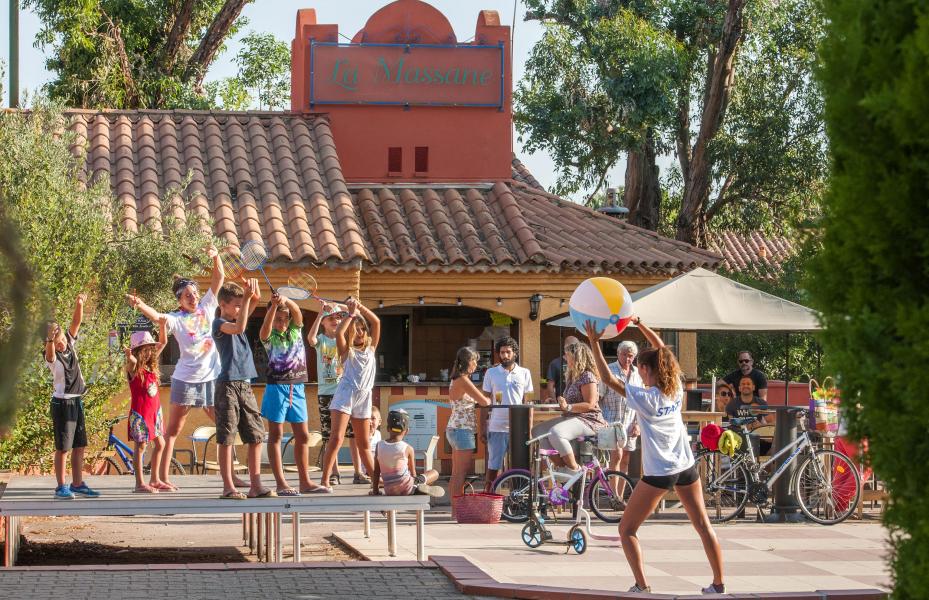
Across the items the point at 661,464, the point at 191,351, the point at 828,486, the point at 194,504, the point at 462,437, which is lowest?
the point at 828,486

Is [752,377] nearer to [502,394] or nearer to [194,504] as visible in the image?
[502,394]

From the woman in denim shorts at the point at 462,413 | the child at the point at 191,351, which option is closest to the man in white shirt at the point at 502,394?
the woman in denim shorts at the point at 462,413

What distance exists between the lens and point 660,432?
8.55m

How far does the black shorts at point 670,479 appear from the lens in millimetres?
8391

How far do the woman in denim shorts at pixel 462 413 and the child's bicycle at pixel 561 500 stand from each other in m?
0.78

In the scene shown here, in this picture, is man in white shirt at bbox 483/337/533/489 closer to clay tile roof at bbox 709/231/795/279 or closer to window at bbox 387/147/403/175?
window at bbox 387/147/403/175

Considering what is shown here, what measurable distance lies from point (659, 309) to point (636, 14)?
49.7 ft

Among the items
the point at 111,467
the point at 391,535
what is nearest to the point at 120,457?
the point at 111,467

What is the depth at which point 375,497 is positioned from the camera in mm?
10445

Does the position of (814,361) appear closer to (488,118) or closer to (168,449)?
(488,118)

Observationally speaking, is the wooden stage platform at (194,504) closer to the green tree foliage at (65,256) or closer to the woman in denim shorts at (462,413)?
the woman in denim shorts at (462,413)

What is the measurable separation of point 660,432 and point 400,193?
13625 millimetres

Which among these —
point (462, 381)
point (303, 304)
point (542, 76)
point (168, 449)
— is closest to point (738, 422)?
point (462, 381)

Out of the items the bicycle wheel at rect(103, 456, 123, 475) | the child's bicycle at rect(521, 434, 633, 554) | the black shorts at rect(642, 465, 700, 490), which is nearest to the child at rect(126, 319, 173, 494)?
the child's bicycle at rect(521, 434, 633, 554)
